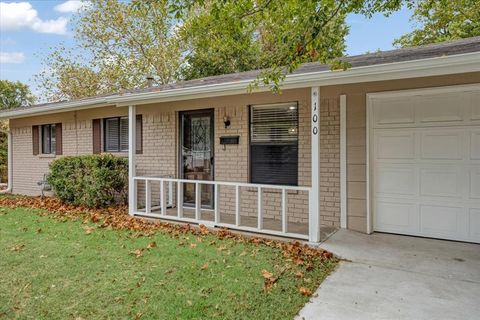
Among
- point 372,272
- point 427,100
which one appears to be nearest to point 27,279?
point 372,272

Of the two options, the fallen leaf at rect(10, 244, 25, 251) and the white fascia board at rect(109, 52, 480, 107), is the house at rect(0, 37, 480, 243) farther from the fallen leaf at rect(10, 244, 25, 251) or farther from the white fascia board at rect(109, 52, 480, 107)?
the fallen leaf at rect(10, 244, 25, 251)

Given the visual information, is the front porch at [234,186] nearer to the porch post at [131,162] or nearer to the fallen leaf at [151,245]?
the porch post at [131,162]

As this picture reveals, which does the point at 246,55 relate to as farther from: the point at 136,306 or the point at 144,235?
the point at 136,306

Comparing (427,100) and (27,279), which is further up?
(427,100)

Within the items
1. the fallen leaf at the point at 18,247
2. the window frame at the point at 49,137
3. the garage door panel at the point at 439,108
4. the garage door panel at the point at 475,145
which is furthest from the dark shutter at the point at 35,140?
the garage door panel at the point at 475,145

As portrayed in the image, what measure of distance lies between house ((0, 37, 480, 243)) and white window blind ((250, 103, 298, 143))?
2 centimetres

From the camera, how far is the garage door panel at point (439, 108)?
4.90m

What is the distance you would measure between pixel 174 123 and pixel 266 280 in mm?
4866

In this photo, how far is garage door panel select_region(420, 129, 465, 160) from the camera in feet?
16.2

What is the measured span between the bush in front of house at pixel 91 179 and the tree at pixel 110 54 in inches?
440

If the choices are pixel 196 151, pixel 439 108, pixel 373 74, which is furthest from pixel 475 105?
pixel 196 151

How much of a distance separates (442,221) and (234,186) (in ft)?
11.8

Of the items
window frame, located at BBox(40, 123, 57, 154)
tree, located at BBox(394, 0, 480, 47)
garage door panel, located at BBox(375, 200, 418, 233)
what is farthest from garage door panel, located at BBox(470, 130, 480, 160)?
window frame, located at BBox(40, 123, 57, 154)

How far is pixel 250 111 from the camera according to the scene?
6.69 m
